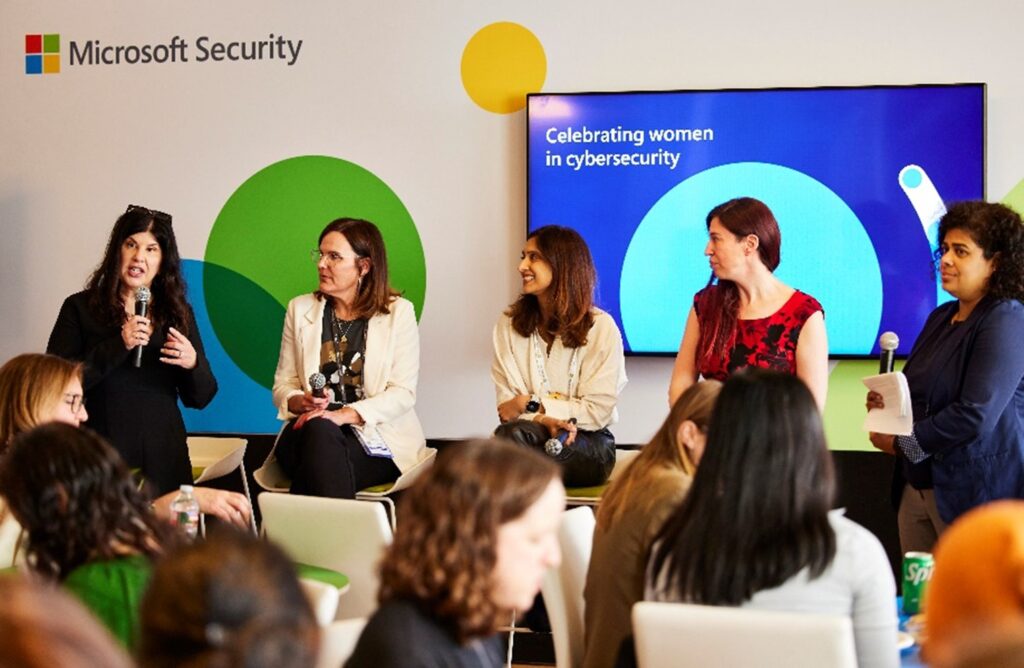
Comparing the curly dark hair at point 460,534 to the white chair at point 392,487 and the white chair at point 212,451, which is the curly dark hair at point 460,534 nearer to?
the white chair at point 392,487

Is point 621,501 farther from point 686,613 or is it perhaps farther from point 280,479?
point 280,479

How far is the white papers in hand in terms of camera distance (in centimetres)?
424

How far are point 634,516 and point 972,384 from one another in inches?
74.0

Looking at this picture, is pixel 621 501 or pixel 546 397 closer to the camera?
pixel 621 501

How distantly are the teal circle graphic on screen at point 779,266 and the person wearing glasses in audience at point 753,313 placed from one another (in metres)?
1.04

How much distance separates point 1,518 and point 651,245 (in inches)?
124

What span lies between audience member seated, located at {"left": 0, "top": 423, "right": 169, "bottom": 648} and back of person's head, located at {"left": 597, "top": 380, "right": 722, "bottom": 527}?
3.32 feet

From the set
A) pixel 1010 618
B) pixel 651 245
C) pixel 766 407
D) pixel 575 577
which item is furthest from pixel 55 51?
pixel 1010 618

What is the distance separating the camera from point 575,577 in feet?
11.3

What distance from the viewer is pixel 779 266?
574 centimetres

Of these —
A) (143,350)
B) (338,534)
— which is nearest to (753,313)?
(338,534)

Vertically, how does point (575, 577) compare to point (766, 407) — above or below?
below

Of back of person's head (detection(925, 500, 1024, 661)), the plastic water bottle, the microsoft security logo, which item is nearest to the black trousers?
the plastic water bottle

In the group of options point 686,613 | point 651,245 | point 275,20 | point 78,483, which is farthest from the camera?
point 275,20
